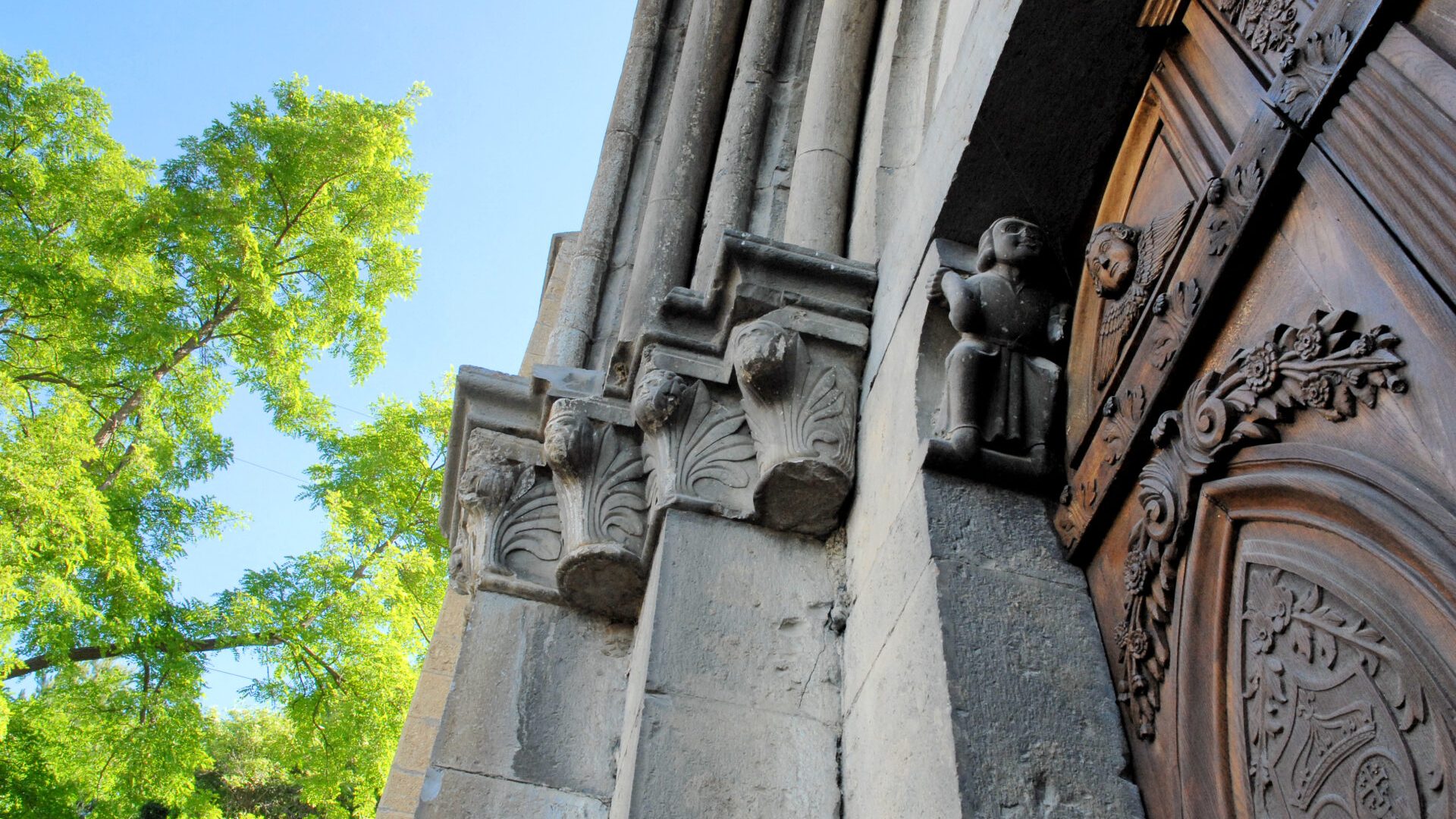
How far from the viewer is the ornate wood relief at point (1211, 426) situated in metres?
1.37

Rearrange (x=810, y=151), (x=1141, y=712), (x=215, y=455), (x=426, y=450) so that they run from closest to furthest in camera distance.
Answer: (x=1141, y=712) → (x=810, y=151) → (x=215, y=455) → (x=426, y=450)

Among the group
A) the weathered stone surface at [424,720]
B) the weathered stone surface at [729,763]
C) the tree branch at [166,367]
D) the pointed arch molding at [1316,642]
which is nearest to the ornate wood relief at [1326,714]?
the pointed arch molding at [1316,642]

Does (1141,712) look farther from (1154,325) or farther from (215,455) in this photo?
(215,455)

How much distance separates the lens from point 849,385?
2775 millimetres

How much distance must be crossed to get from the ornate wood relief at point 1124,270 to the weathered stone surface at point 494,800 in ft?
4.78

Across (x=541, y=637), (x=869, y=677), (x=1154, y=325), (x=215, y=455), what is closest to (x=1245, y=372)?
(x=1154, y=325)

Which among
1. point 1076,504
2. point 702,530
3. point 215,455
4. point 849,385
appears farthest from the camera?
point 215,455

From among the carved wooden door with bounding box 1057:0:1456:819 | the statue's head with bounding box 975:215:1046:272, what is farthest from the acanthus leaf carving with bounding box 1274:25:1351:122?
the statue's head with bounding box 975:215:1046:272

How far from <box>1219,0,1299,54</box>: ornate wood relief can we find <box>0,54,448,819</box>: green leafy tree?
6368mm

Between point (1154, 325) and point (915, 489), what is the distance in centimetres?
54

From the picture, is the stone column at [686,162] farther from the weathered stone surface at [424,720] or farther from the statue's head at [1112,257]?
the weathered stone surface at [424,720]

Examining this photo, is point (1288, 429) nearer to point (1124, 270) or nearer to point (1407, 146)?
point (1407, 146)

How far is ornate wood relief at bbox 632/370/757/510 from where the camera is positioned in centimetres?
267

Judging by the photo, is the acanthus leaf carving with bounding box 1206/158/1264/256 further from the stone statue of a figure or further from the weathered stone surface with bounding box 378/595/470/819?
the weathered stone surface with bounding box 378/595/470/819
